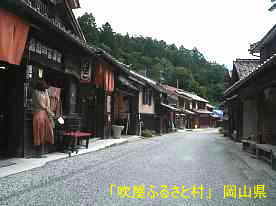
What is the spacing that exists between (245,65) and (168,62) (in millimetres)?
64696

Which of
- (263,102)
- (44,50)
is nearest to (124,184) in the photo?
(44,50)

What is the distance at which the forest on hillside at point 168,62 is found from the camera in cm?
6197

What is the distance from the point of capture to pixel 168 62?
287ft

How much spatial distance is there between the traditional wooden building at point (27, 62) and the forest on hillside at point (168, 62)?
4341cm

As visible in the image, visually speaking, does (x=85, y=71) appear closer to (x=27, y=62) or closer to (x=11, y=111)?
(x=27, y=62)

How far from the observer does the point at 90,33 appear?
1946 inches

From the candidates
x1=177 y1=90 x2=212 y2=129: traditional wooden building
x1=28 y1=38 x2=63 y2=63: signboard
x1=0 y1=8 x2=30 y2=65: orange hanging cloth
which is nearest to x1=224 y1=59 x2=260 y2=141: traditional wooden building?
x1=28 y1=38 x2=63 y2=63: signboard

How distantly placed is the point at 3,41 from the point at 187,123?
→ 2374 inches

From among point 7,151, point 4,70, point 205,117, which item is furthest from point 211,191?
point 205,117

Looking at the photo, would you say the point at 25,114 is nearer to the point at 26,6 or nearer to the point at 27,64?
the point at 27,64

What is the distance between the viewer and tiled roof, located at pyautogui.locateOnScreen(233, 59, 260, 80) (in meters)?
22.3

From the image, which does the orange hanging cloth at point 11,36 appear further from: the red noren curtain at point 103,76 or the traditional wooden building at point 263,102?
the red noren curtain at point 103,76

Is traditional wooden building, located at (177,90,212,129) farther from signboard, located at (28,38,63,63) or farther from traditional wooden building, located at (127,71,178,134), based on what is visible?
signboard, located at (28,38,63,63)

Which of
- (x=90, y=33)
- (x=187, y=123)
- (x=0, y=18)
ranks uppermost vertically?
(x=90, y=33)
